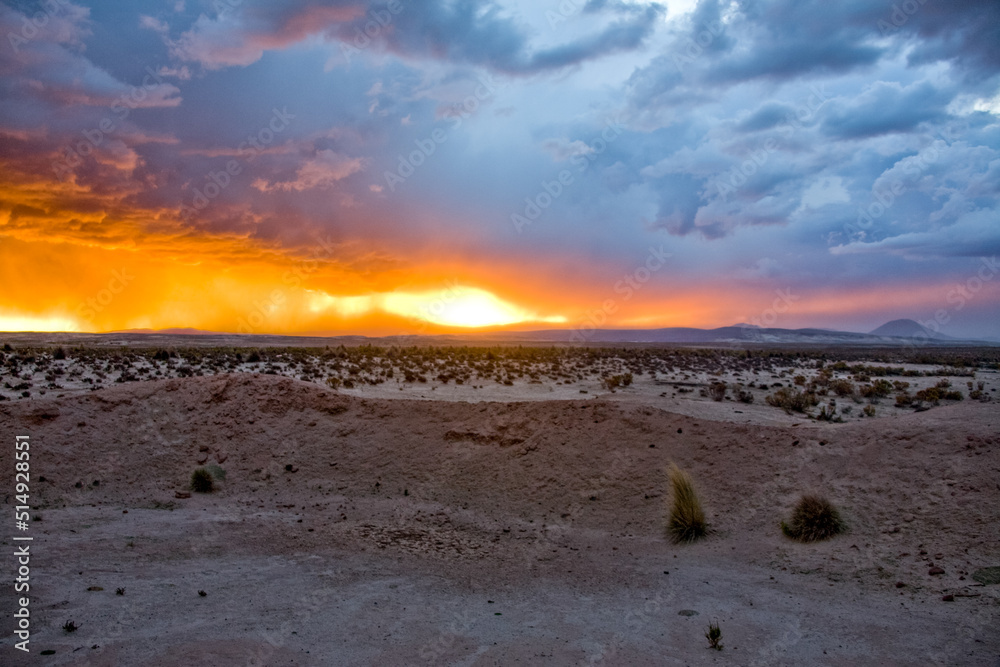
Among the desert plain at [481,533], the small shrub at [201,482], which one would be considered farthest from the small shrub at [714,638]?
the small shrub at [201,482]

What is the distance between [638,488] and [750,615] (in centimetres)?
554

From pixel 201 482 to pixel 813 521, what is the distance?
44.8ft

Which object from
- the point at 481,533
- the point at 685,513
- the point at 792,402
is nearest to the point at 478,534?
the point at 481,533

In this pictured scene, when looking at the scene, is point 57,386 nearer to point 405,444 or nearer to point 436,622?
point 405,444

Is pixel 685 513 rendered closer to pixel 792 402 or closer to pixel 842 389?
pixel 792 402

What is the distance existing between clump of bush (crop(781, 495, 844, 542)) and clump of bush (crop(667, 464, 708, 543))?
151 centimetres

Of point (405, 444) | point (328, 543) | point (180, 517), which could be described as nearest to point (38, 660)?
point (328, 543)

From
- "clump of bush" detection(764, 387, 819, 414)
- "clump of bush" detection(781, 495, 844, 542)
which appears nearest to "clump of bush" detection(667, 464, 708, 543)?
"clump of bush" detection(781, 495, 844, 542)

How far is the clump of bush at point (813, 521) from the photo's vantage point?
10258mm

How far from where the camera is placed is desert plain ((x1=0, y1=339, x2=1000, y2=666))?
695 cm

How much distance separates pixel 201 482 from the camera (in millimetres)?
14078

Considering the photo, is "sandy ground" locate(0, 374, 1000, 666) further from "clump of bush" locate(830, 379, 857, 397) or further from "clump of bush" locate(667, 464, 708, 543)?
"clump of bush" locate(830, 379, 857, 397)

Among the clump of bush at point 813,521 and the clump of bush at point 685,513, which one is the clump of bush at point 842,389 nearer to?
the clump of bush at point 813,521

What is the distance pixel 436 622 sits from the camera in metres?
7.65
